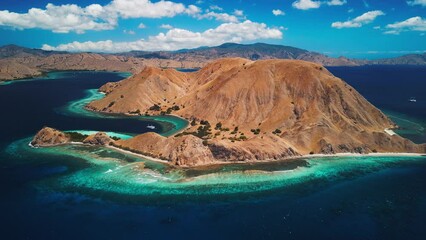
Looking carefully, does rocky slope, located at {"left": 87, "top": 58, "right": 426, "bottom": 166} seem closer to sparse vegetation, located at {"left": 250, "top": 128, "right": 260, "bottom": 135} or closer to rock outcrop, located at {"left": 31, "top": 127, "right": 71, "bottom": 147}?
sparse vegetation, located at {"left": 250, "top": 128, "right": 260, "bottom": 135}

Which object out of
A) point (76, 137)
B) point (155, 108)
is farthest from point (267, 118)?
point (76, 137)

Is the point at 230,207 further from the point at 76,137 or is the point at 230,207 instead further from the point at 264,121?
the point at 76,137

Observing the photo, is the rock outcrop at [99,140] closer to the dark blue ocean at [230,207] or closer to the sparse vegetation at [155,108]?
the dark blue ocean at [230,207]

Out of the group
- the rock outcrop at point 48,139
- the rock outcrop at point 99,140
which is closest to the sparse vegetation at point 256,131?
the rock outcrop at point 99,140

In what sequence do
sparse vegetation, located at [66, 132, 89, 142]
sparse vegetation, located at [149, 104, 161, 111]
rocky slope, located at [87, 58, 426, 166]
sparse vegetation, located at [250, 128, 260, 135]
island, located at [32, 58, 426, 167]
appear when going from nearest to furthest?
island, located at [32, 58, 426, 167] < rocky slope, located at [87, 58, 426, 166] < sparse vegetation, located at [66, 132, 89, 142] < sparse vegetation, located at [250, 128, 260, 135] < sparse vegetation, located at [149, 104, 161, 111]

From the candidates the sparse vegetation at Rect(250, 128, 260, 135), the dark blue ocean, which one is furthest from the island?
the dark blue ocean

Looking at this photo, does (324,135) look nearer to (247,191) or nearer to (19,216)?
(247,191)
